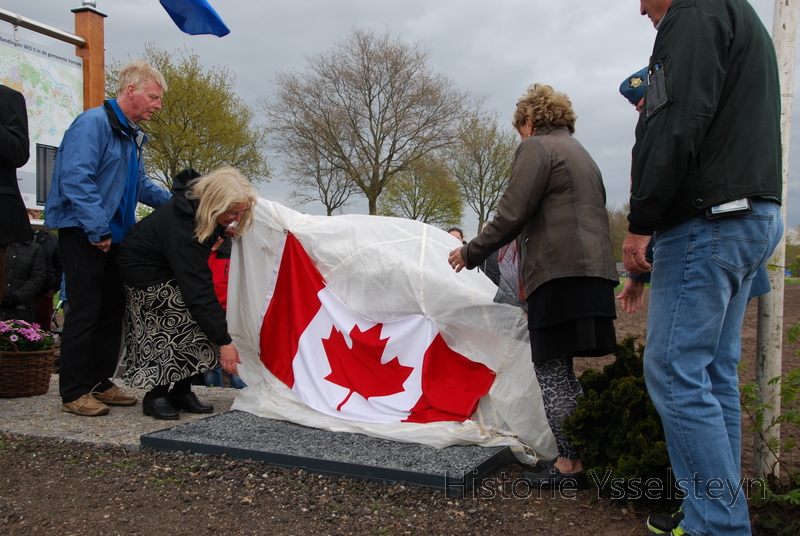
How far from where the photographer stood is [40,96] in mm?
5414

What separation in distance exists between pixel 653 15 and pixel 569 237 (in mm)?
942

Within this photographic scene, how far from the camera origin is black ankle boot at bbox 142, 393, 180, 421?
158 inches

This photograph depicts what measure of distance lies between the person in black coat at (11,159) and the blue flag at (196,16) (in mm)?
1766

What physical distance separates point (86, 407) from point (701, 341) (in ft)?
12.1

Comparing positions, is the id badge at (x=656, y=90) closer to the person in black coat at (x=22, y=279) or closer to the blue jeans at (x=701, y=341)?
the blue jeans at (x=701, y=341)

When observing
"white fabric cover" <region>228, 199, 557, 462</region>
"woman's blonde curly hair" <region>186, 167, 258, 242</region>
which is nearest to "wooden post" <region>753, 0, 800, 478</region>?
"white fabric cover" <region>228, 199, 557, 462</region>

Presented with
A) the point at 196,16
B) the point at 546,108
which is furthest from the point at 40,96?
the point at 546,108

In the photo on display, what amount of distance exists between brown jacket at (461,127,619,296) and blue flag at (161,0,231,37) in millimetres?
3333

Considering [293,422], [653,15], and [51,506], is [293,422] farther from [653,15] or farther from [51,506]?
[653,15]

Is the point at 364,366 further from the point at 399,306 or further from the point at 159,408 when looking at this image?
the point at 159,408

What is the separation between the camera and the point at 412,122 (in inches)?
1032

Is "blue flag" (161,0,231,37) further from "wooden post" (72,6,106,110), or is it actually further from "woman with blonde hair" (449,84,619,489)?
"woman with blonde hair" (449,84,619,489)

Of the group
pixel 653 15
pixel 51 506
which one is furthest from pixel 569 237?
pixel 51 506

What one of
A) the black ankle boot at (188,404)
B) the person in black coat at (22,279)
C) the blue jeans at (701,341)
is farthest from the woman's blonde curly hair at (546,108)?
the person in black coat at (22,279)
